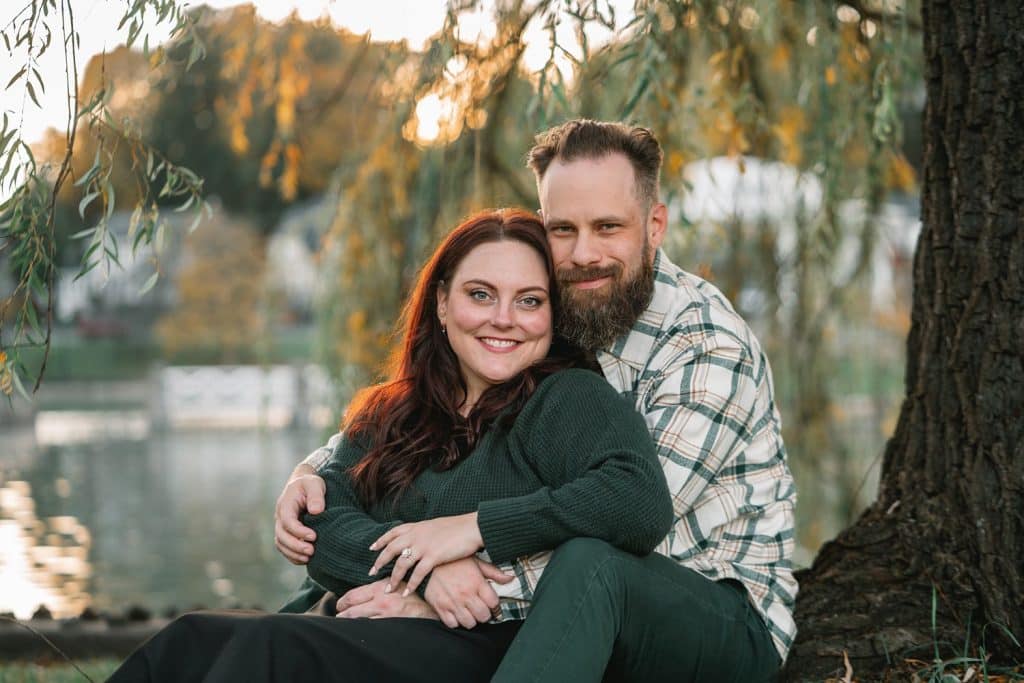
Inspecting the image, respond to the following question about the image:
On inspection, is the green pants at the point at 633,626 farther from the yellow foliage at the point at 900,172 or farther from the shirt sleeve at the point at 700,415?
the yellow foliage at the point at 900,172

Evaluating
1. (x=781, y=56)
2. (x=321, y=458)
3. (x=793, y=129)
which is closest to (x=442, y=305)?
(x=321, y=458)

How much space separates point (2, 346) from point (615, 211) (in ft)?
4.11

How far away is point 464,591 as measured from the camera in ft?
7.26

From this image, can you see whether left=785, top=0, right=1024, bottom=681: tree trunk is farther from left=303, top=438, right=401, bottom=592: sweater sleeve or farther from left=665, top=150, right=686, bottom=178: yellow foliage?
left=665, top=150, right=686, bottom=178: yellow foliage

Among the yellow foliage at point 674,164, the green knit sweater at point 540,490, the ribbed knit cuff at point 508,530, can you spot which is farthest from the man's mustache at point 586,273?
the yellow foliage at point 674,164

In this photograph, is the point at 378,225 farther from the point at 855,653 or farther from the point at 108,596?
the point at 108,596

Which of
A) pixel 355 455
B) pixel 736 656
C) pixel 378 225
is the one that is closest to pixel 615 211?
pixel 355 455

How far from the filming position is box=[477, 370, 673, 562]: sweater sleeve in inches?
84.4

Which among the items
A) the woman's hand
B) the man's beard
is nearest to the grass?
the woman's hand

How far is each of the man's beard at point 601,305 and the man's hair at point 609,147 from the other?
0.20 metres

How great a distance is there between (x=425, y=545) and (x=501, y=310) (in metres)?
0.51

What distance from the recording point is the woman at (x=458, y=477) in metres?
2.10

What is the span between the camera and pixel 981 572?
2570mm

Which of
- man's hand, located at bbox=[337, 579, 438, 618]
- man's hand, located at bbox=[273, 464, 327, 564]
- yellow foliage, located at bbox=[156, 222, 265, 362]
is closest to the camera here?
man's hand, located at bbox=[337, 579, 438, 618]
